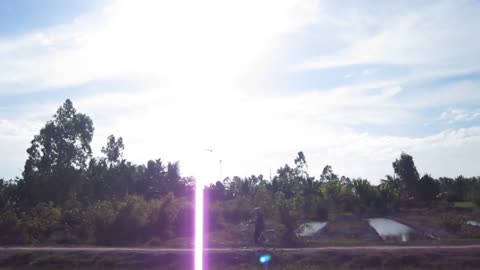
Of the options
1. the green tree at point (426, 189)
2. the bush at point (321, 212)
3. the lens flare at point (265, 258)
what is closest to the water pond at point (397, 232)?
the bush at point (321, 212)

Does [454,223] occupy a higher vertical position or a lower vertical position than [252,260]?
higher

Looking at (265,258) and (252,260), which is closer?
(265,258)

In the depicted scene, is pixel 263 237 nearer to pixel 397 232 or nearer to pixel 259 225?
pixel 259 225

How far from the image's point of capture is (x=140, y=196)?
32781mm

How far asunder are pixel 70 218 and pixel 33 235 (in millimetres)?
2487

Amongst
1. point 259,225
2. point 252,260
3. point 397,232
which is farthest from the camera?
point 397,232

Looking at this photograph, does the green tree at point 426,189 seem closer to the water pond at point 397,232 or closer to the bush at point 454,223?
the water pond at point 397,232

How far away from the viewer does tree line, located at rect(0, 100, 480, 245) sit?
27.9 m

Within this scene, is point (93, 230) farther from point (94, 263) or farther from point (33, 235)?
point (94, 263)

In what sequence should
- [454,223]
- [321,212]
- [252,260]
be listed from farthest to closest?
1. [321,212]
2. [454,223]
3. [252,260]

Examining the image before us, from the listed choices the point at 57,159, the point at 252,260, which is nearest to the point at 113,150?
the point at 57,159

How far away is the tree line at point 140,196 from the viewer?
27.9 m

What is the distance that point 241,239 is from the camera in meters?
25.1

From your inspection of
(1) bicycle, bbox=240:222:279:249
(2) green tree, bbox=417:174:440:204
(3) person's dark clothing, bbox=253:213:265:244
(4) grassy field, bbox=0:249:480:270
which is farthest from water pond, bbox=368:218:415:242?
(2) green tree, bbox=417:174:440:204
